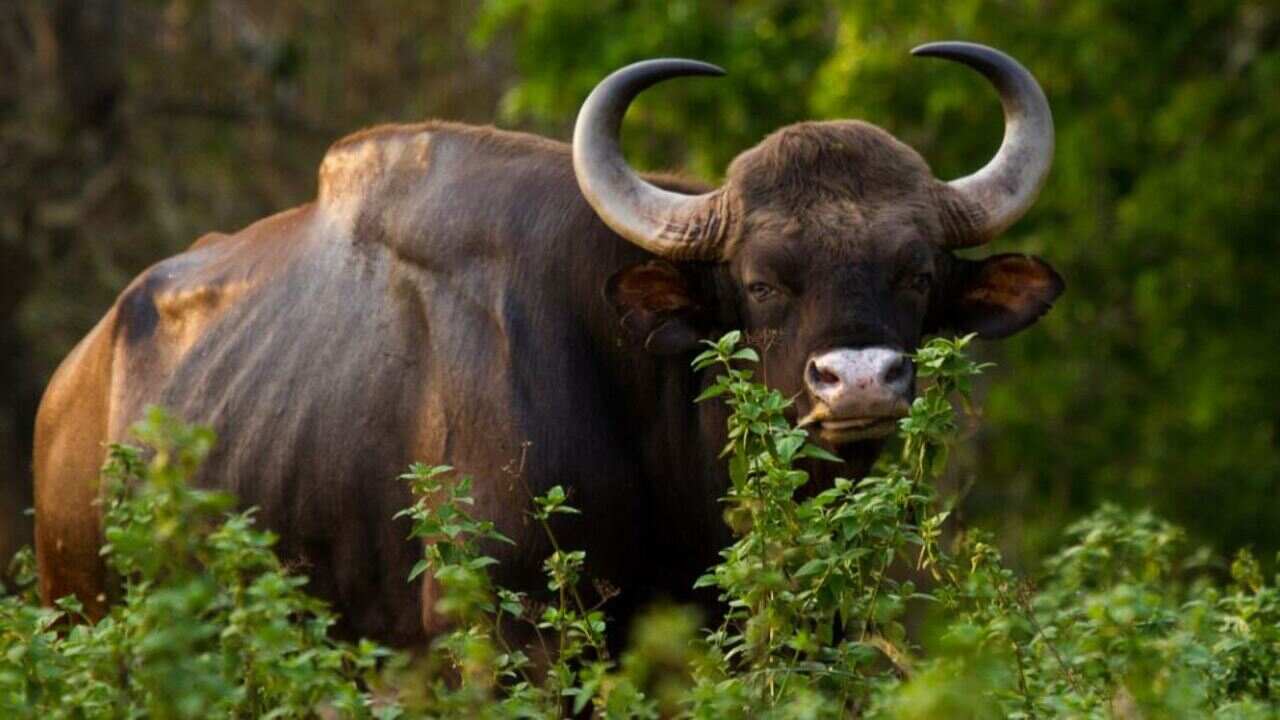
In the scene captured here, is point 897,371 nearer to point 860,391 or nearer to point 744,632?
point 860,391

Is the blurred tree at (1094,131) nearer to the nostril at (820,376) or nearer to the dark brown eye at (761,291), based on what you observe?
the dark brown eye at (761,291)

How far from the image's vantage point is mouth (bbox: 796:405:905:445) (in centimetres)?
720

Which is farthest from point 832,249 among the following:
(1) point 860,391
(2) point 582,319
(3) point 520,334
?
(3) point 520,334

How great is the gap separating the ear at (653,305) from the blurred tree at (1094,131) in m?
10.2

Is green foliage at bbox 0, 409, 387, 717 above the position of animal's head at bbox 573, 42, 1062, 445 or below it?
below

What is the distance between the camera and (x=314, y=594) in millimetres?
8383

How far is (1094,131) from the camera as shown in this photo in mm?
18594

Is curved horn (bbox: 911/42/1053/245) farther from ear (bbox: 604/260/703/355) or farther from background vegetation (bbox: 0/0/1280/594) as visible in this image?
background vegetation (bbox: 0/0/1280/594)

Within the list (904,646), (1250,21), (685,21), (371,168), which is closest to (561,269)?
(371,168)

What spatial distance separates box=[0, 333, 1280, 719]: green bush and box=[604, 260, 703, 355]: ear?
854 mm

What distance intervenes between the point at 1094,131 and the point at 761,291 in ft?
37.2

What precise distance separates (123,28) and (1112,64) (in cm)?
809

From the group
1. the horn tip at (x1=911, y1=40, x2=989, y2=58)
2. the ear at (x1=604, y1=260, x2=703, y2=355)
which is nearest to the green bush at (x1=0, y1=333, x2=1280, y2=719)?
the ear at (x1=604, y1=260, x2=703, y2=355)

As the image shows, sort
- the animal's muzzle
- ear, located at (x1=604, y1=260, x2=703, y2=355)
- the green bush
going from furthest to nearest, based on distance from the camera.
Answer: ear, located at (x1=604, y1=260, x2=703, y2=355), the animal's muzzle, the green bush
